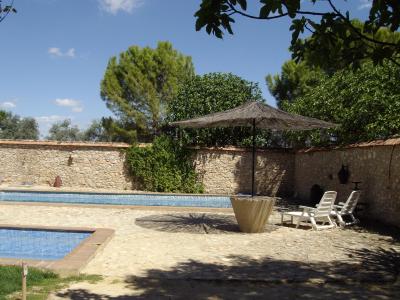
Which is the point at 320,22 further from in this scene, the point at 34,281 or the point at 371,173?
the point at 371,173

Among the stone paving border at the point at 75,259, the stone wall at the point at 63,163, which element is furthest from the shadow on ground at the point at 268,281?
the stone wall at the point at 63,163

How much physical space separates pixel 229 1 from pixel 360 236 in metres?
7.09

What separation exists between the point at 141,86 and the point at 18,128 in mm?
26800

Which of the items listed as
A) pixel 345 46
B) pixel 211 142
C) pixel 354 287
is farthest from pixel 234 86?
pixel 345 46

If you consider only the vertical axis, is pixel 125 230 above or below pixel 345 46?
below

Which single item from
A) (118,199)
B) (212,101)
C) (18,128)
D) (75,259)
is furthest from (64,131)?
(75,259)

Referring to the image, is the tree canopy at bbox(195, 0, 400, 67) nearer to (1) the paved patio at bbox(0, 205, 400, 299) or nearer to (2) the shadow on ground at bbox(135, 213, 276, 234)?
(1) the paved patio at bbox(0, 205, 400, 299)

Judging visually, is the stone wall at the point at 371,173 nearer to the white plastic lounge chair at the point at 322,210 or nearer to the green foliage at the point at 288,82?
the white plastic lounge chair at the point at 322,210

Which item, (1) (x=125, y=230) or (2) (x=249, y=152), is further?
(2) (x=249, y=152)

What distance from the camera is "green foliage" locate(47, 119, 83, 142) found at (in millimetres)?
56928

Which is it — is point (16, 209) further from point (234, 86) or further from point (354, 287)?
point (234, 86)

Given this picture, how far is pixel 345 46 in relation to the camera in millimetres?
2891

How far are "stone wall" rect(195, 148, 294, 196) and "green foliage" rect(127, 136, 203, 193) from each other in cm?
53

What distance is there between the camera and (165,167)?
719 inches
